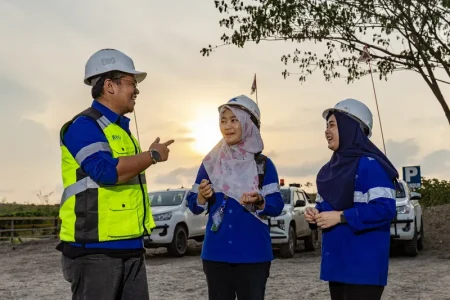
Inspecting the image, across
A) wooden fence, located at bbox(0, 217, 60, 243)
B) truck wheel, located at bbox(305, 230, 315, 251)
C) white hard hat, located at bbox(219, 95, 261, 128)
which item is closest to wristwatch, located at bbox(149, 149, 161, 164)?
white hard hat, located at bbox(219, 95, 261, 128)

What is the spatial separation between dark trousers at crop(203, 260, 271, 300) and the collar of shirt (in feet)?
3.89

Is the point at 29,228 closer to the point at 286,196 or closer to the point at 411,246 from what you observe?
the point at 286,196

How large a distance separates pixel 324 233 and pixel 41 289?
9.45 m

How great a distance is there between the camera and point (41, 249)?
80.8 ft

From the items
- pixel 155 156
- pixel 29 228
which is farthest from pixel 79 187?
pixel 29 228

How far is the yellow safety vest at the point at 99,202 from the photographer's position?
400cm

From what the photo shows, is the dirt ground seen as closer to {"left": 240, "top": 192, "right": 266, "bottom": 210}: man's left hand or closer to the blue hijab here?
{"left": 240, "top": 192, "right": 266, "bottom": 210}: man's left hand

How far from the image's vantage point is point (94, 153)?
3.95m

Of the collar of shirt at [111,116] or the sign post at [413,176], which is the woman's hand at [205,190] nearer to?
the collar of shirt at [111,116]

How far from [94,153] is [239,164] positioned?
1.32m

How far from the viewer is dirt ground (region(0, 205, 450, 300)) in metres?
11.5

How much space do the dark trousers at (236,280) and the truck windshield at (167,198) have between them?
13499 mm

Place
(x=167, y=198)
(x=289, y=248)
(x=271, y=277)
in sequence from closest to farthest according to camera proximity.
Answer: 1. (x=271, y=277)
2. (x=289, y=248)
3. (x=167, y=198)

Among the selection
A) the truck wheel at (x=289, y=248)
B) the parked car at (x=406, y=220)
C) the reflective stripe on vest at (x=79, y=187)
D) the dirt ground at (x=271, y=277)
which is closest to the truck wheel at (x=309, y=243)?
the dirt ground at (x=271, y=277)
